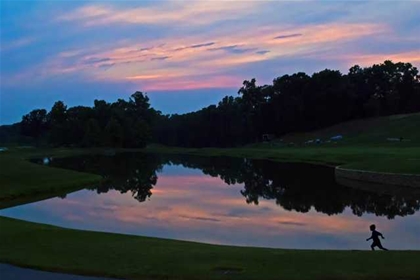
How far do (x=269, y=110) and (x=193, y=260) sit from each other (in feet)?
399

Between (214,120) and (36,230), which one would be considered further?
(214,120)

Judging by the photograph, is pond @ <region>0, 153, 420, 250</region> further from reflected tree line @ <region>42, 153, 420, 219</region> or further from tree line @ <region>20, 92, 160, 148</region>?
tree line @ <region>20, 92, 160, 148</region>

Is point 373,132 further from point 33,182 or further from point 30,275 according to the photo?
point 30,275

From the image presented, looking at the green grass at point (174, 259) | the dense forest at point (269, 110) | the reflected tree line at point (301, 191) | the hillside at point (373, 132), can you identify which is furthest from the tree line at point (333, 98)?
the green grass at point (174, 259)

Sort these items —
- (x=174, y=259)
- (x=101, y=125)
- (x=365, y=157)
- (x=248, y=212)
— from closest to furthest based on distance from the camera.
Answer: (x=174, y=259) < (x=248, y=212) < (x=365, y=157) < (x=101, y=125)

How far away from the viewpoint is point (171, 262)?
14.2m

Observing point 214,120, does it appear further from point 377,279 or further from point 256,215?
point 377,279

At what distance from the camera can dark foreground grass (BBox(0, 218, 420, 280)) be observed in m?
12.7

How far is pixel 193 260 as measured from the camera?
1442cm

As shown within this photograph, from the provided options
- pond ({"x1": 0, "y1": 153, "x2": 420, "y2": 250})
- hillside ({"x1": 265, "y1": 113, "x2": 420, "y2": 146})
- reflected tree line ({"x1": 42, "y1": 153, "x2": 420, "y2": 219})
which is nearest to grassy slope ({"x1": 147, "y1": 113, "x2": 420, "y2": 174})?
hillside ({"x1": 265, "y1": 113, "x2": 420, "y2": 146})

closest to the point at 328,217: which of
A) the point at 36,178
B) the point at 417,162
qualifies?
the point at 417,162

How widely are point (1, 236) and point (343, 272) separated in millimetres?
12064

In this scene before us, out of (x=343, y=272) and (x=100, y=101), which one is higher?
(x=100, y=101)

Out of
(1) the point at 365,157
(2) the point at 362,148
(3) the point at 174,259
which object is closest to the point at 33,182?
(3) the point at 174,259
